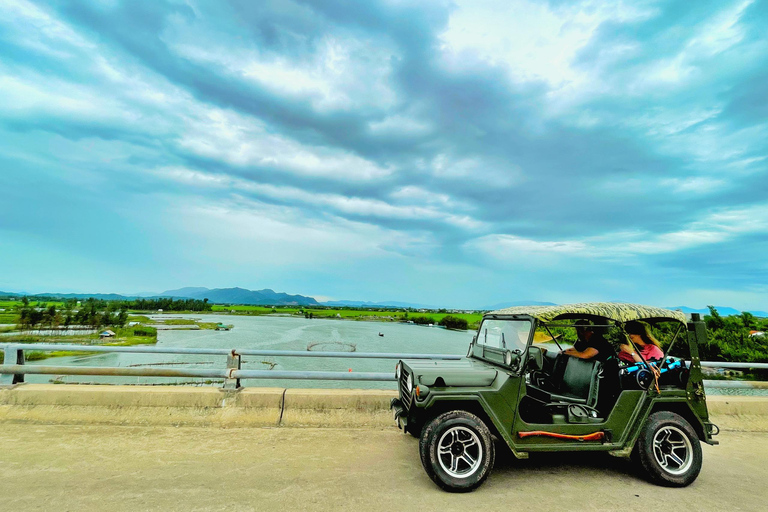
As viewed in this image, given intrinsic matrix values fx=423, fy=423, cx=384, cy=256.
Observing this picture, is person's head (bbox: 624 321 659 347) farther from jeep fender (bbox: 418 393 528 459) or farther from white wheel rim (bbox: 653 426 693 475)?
jeep fender (bbox: 418 393 528 459)

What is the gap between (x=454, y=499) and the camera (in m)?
4.04

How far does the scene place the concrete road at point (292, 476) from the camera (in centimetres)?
388

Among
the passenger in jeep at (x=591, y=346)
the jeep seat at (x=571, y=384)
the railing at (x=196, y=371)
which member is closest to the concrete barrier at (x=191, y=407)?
the railing at (x=196, y=371)

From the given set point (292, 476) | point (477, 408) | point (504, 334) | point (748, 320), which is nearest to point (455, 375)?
point (477, 408)

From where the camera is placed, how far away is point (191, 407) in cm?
627

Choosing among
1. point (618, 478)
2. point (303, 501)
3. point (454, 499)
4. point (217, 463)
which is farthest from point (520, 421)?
point (217, 463)

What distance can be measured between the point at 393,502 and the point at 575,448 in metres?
2.05

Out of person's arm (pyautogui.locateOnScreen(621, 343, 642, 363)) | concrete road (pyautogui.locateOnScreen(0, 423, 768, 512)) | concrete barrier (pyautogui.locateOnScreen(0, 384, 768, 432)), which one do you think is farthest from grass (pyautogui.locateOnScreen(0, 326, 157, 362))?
person's arm (pyautogui.locateOnScreen(621, 343, 642, 363))

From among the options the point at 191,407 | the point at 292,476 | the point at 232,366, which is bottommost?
Result: the point at 292,476

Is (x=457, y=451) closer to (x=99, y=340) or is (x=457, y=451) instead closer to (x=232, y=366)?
(x=232, y=366)

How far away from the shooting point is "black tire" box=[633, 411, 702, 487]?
4.56 m

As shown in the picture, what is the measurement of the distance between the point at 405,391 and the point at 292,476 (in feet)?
4.98

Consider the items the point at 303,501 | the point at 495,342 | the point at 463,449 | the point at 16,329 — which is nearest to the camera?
the point at 303,501

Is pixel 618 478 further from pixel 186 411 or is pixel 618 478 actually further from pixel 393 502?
pixel 186 411
